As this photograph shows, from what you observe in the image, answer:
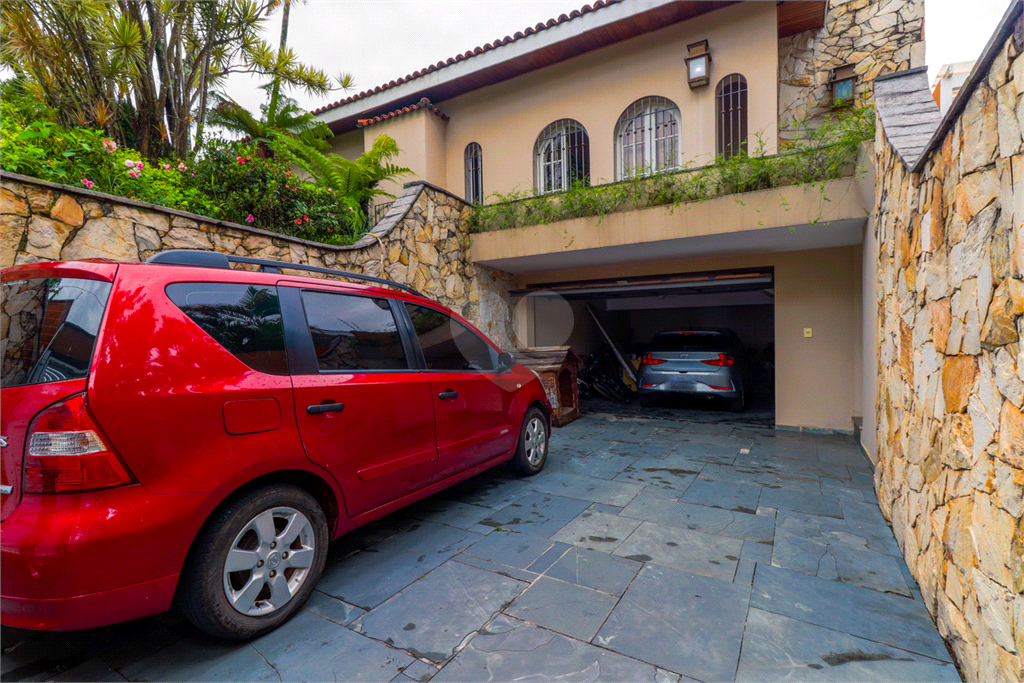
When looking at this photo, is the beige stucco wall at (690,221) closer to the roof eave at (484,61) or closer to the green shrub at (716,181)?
the green shrub at (716,181)

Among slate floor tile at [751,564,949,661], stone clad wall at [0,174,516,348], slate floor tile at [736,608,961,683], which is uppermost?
stone clad wall at [0,174,516,348]

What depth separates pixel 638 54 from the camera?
7414mm

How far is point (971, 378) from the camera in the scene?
1.74 metres

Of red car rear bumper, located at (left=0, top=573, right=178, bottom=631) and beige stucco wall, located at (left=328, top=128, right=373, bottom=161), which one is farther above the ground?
beige stucco wall, located at (left=328, top=128, right=373, bottom=161)

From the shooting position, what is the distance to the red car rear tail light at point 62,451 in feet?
5.07

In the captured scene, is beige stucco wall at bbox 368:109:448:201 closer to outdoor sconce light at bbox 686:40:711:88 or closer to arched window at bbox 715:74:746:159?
outdoor sconce light at bbox 686:40:711:88

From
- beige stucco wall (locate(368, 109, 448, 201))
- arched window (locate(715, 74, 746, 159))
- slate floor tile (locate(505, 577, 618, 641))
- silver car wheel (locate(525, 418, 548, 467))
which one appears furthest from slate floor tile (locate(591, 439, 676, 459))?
beige stucco wall (locate(368, 109, 448, 201))

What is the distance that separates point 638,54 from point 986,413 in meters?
7.75

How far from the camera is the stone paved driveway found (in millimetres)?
1828

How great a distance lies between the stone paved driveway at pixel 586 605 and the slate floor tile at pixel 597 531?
16 mm

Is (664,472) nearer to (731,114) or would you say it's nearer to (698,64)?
(731,114)

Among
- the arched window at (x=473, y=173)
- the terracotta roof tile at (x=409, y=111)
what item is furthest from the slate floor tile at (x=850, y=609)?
the terracotta roof tile at (x=409, y=111)

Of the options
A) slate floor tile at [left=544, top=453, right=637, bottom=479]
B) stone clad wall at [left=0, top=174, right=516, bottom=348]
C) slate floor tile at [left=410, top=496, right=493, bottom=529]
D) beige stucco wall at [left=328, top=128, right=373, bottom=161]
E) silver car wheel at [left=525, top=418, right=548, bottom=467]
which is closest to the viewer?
stone clad wall at [left=0, top=174, right=516, bottom=348]

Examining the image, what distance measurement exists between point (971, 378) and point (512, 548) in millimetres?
2455
